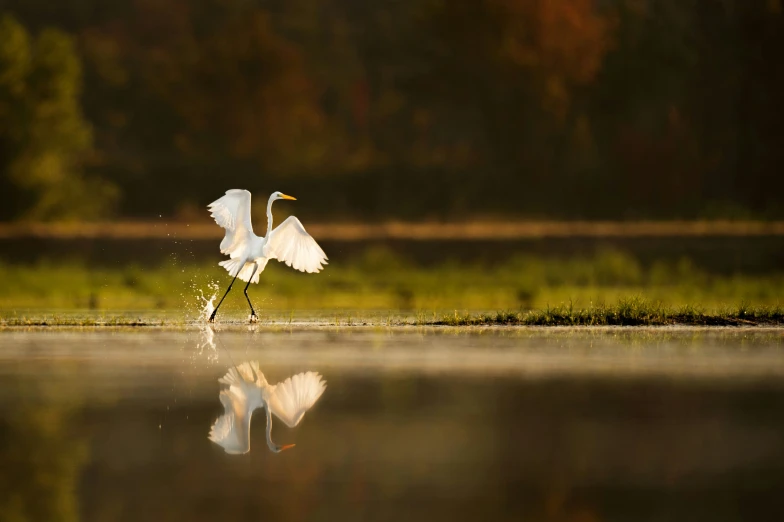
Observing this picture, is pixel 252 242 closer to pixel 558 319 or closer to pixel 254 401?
pixel 558 319

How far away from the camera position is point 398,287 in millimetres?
22672

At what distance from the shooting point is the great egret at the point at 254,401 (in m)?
7.91

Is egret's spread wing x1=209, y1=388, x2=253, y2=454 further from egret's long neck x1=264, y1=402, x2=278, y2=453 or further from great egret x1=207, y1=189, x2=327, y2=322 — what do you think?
great egret x1=207, y1=189, x2=327, y2=322

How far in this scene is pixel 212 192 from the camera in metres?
40.7

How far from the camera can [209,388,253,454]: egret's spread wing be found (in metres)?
7.70

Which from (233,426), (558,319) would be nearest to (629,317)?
(558,319)

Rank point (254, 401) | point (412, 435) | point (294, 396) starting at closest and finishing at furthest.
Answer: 1. point (412, 435)
2. point (254, 401)
3. point (294, 396)

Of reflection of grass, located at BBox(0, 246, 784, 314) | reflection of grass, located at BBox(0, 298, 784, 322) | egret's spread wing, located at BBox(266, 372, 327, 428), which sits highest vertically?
reflection of grass, located at BBox(0, 246, 784, 314)

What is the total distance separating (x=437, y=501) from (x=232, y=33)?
1549 inches

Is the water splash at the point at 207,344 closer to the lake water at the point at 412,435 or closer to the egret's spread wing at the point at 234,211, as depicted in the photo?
the lake water at the point at 412,435

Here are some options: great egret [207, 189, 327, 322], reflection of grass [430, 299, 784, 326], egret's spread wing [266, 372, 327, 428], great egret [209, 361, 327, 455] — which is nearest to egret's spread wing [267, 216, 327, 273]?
great egret [207, 189, 327, 322]

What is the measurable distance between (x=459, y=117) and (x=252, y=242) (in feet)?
93.3

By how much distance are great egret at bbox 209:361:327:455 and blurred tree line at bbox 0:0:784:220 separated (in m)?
27.0

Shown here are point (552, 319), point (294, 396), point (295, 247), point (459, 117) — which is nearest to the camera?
point (294, 396)
